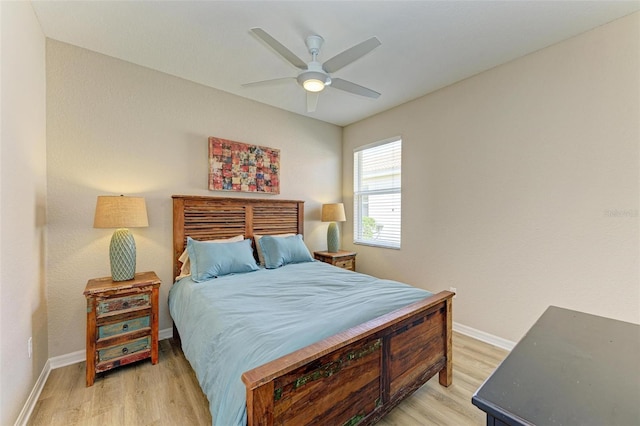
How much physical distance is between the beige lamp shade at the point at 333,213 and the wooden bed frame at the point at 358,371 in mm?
2040

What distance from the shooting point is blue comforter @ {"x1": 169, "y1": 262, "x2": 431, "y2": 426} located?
1307 millimetres

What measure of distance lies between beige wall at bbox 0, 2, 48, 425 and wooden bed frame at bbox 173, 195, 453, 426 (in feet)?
5.04

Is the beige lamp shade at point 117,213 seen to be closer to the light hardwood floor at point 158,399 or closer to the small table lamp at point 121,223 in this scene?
the small table lamp at point 121,223

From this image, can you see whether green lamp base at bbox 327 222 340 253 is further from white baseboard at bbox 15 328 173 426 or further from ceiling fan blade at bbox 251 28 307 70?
ceiling fan blade at bbox 251 28 307 70

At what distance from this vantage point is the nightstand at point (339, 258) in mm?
3729

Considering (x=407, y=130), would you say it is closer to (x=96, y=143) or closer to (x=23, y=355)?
(x=96, y=143)

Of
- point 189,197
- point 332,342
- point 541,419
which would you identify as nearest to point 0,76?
point 189,197

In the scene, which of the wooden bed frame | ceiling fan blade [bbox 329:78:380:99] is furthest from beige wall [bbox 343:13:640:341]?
ceiling fan blade [bbox 329:78:380:99]

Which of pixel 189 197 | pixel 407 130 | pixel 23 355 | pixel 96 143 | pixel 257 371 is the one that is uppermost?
pixel 407 130

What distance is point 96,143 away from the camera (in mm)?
2480

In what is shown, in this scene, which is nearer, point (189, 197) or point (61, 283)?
point (61, 283)

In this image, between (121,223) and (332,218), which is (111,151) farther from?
(332,218)

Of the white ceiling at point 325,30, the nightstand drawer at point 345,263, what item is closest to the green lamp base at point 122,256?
the white ceiling at point 325,30

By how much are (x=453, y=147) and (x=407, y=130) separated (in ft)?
2.31
